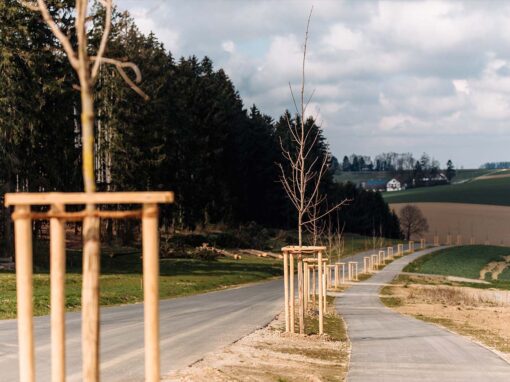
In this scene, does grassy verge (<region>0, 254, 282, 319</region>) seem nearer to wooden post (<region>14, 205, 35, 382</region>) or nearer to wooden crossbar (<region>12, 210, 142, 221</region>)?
wooden post (<region>14, 205, 35, 382</region>)

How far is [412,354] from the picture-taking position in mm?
15711

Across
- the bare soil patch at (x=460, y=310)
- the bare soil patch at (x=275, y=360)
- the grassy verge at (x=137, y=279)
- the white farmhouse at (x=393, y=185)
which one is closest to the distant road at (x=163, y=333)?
the bare soil patch at (x=275, y=360)

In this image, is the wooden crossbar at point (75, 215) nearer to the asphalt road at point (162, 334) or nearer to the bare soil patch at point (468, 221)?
the asphalt road at point (162, 334)

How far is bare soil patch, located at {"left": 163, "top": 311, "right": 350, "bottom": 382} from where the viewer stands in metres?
12.0

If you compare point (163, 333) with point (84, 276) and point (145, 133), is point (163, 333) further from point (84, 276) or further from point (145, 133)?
point (145, 133)

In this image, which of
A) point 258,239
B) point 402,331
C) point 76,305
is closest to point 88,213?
point 402,331

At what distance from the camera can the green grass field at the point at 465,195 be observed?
133375mm

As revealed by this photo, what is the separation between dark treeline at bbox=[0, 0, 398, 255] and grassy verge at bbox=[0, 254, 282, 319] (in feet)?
19.4

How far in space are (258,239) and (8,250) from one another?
34.5 meters

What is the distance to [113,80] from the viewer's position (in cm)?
5319

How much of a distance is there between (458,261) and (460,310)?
41.6m

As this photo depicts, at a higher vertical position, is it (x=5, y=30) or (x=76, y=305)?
(x=5, y=30)

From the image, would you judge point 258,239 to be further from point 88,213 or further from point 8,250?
point 88,213

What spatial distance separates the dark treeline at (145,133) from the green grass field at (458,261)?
672 inches
